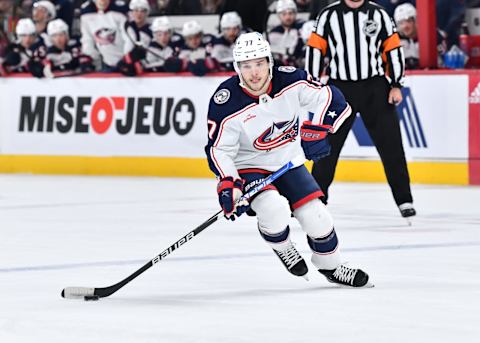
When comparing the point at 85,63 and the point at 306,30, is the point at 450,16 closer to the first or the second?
the point at 306,30

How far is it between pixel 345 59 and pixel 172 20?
18.4 feet

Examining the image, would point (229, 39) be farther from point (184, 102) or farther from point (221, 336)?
point (221, 336)

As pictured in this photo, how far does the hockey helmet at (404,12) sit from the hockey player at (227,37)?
5.04ft

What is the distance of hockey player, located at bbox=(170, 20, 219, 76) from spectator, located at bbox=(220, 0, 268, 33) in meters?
0.35

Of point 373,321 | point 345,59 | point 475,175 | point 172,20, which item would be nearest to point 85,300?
point 373,321

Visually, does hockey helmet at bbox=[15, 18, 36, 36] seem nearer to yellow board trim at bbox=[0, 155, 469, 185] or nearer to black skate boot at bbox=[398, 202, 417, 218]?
yellow board trim at bbox=[0, 155, 469, 185]

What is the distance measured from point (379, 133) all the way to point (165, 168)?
4.13 m

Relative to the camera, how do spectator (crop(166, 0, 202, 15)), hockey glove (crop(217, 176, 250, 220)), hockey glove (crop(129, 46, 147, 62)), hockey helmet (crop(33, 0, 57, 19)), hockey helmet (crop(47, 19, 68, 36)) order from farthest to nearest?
hockey helmet (crop(33, 0, 57, 19)) → spectator (crop(166, 0, 202, 15)) → hockey helmet (crop(47, 19, 68, 36)) → hockey glove (crop(129, 46, 147, 62)) → hockey glove (crop(217, 176, 250, 220))

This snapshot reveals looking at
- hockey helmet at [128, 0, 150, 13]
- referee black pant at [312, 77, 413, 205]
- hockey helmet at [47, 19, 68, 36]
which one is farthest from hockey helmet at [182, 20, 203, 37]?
referee black pant at [312, 77, 413, 205]

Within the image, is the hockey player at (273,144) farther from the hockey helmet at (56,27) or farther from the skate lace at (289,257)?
the hockey helmet at (56,27)

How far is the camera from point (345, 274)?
5.46 meters

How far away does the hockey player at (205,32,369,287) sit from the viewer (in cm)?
544

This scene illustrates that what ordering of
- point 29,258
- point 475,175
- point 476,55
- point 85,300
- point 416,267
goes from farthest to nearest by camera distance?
1. point 476,55
2. point 475,175
3. point 29,258
4. point 416,267
5. point 85,300

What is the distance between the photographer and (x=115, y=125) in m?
12.4
